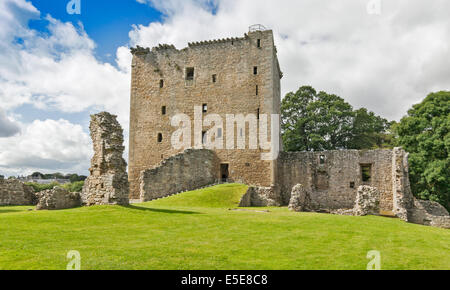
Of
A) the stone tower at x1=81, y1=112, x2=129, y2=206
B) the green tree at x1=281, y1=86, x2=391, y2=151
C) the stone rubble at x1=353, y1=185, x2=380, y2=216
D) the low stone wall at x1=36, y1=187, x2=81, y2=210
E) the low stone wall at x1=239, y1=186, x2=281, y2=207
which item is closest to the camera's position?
the low stone wall at x1=36, y1=187, x2=81, y2=210

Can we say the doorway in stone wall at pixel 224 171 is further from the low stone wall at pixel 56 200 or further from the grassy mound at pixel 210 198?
the low stone wall at pixel 56 200

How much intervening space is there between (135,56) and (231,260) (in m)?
27.7

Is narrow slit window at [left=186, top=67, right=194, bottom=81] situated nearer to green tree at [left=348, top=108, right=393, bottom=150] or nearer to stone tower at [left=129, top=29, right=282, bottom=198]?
stone tower at [left=129, top=29, right=282, bottom=198]

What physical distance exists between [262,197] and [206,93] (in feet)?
33.8

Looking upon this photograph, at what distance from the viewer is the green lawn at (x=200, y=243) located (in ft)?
19.3

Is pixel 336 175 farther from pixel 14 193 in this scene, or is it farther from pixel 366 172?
pixel 14 193

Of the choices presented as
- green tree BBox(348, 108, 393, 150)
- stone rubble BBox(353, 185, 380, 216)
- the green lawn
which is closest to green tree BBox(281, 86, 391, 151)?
green tree BBox(348, 108, 393, 150)

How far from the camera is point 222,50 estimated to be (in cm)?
2788

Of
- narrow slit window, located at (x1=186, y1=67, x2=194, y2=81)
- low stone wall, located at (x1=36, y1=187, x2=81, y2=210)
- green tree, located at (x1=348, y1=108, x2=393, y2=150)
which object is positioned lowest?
low stone wall, located at (x1=36, y1=187, x2=81, y2=210)

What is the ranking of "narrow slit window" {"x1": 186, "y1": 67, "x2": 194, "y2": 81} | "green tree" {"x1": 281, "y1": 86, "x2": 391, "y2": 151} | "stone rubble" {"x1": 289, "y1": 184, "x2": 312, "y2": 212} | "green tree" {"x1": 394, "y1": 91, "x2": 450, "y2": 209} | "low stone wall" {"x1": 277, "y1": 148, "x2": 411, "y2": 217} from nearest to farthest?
"stone rubble" {"x1": 289, "y1": 184, "x2": 312, "y2": 212} → "green tree" {"x1": 394, "y1": 91, "x2": 450, "y2": 209} → "low stone wall" {"x1": 277, "y1": 148, "x2": 411, "y2": 217} → "narrow slit window" {"x1": 186, "y1": 67, "x2": 194, "y2": 81} → "green tree" {"x1": 281, "y1": 86, "x2": 391, "y2": 151}

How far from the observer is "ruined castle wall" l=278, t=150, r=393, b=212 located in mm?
24219

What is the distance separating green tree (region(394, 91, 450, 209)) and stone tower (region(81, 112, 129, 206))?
2068cm

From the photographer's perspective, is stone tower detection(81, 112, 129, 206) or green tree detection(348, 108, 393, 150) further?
green tree detection(348, 108, 393, 150)

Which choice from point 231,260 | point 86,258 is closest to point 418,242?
point 231,260
